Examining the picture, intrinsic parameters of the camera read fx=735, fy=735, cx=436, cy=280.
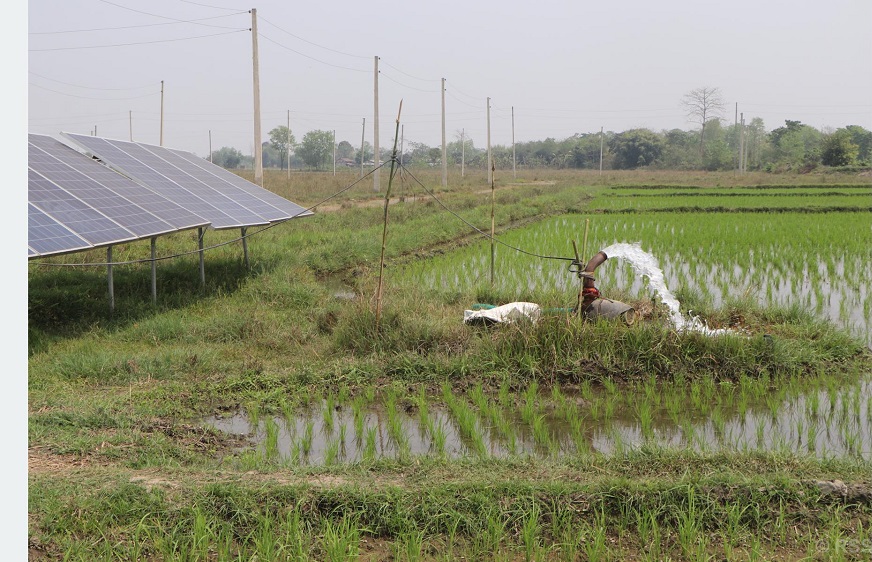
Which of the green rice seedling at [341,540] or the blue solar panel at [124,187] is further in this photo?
the blue solar panel at [124,187]

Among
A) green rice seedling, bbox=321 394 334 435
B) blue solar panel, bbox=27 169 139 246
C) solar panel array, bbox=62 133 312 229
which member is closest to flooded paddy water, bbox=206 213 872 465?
green rice seedling, bbox=321 394 334 435

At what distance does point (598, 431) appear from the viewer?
5352 mm

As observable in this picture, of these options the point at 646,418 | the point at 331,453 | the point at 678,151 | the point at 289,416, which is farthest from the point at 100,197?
the point at 678,151

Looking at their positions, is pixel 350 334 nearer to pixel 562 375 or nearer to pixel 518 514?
pixel 562 375

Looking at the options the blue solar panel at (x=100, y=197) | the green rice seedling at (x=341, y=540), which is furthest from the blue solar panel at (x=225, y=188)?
the green rice seedling at (x=341, y=540)

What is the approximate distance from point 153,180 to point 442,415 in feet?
21.3

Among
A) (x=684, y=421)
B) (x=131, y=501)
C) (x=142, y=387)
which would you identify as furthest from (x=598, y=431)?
(x=142, y=387)

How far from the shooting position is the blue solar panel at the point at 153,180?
9539 mm

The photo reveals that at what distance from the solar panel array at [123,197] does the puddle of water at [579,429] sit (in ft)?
9.07

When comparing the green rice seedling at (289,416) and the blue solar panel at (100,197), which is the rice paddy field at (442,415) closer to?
the green rice seedling at (289,416)

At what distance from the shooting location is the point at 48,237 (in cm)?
650

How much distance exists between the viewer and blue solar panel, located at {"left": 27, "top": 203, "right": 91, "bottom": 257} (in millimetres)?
6233

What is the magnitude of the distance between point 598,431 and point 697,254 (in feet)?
27.2

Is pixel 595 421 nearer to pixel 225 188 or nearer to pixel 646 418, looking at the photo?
pixel 646 418
